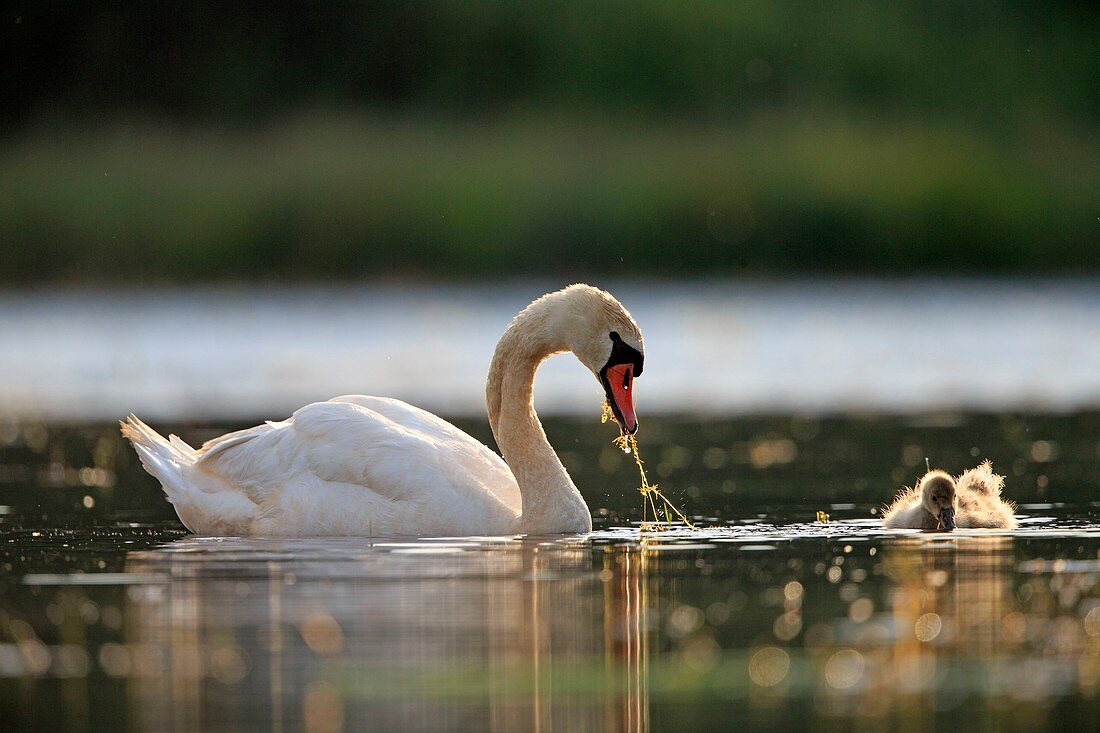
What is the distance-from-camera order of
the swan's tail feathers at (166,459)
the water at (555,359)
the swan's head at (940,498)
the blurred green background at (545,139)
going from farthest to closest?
1. the blurred green background at (545,139)
2. the water at (555,359)
3. the swan's tail feathers at (166,459)
4. the swan's head at (940,498)

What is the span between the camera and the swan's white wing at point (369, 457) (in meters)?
11.9

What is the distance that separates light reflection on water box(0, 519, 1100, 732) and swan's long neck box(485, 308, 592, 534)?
79cm

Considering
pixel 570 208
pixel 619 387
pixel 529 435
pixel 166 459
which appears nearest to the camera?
pixel 619 387

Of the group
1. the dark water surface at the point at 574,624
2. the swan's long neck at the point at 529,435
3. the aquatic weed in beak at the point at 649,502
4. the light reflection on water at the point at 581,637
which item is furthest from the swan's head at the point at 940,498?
the swan's long neck at the point at 529,435

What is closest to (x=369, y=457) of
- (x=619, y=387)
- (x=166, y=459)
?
(x=619, y=387)

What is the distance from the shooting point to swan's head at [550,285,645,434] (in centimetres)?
1202

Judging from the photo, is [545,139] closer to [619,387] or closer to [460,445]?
[460,445]

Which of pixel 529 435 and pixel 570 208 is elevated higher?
pixel 570 208

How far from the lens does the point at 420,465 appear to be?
39.1 feet

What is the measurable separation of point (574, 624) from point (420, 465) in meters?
3.33

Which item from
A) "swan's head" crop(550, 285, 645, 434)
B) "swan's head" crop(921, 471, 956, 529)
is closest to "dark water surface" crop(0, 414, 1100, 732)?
"swan's head" crop(921, 471, 956, 529)

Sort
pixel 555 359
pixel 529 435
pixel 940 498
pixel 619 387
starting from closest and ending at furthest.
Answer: pixel 940 498
pixel 619 387
pixel 529 435
pixel 555 359

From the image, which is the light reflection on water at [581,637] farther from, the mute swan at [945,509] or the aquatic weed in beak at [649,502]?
the aquatic weed in beak at [649,502]

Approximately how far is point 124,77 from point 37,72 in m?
2.01
